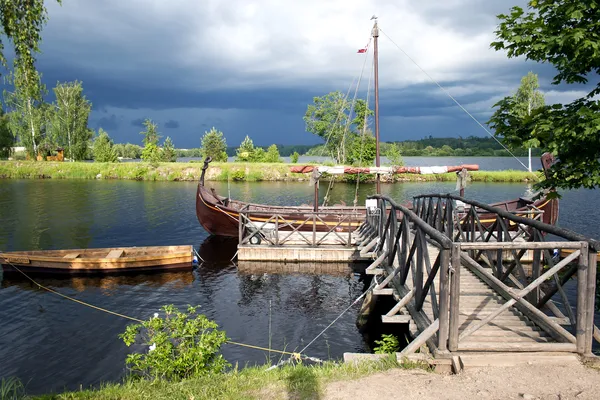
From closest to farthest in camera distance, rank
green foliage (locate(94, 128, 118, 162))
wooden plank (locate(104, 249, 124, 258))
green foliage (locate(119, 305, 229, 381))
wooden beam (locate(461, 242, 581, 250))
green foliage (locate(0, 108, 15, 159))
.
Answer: wooden beam (locate(461, 242, 581, 250)) < green foliage (locate(119, 305, 229, 381)) < wooden plank (locate(104, 249, 124, 258)) < green foliage (locate(0, 108, 15, 159)) < green foliage (locate(94, 128, 118, 162))

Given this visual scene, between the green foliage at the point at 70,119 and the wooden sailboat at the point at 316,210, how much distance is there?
56.6 meters

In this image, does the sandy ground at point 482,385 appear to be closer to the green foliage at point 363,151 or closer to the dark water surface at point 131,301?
the dark water surface at point 131,301

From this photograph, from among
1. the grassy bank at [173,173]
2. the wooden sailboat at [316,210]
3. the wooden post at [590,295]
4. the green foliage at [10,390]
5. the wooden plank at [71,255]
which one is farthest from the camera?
the grassy bank at [173,173]

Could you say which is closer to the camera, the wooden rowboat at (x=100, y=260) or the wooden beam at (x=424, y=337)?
the wooden beam at (x=424, y=337)

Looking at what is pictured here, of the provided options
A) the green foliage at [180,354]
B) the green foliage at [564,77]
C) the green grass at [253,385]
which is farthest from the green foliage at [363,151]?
the green grass at [253,385]

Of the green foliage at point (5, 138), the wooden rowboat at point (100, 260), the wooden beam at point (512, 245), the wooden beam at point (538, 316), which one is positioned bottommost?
the wooden rowboat at point (100, 260)

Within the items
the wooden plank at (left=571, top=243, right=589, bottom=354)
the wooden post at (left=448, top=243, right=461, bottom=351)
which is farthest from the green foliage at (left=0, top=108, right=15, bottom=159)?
the wooden plank at (left=571, top=243, right=589, bottom=354)

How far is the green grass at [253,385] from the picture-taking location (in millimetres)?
5219

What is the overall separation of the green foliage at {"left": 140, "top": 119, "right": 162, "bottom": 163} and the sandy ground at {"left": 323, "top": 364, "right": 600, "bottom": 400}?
219 feet

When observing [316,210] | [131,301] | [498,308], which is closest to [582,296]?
[498,308]

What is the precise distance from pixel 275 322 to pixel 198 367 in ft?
20.6

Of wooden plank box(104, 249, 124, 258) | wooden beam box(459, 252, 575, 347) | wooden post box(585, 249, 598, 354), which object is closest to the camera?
wooden post box(585, 249, 598, 354)

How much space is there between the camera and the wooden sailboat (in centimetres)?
1919

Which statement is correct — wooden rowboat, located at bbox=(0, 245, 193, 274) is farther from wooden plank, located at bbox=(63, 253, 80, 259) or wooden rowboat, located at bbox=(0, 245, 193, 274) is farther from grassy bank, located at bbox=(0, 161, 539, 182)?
grassy bank, located at bbox=(0, 161, 539, 182)
